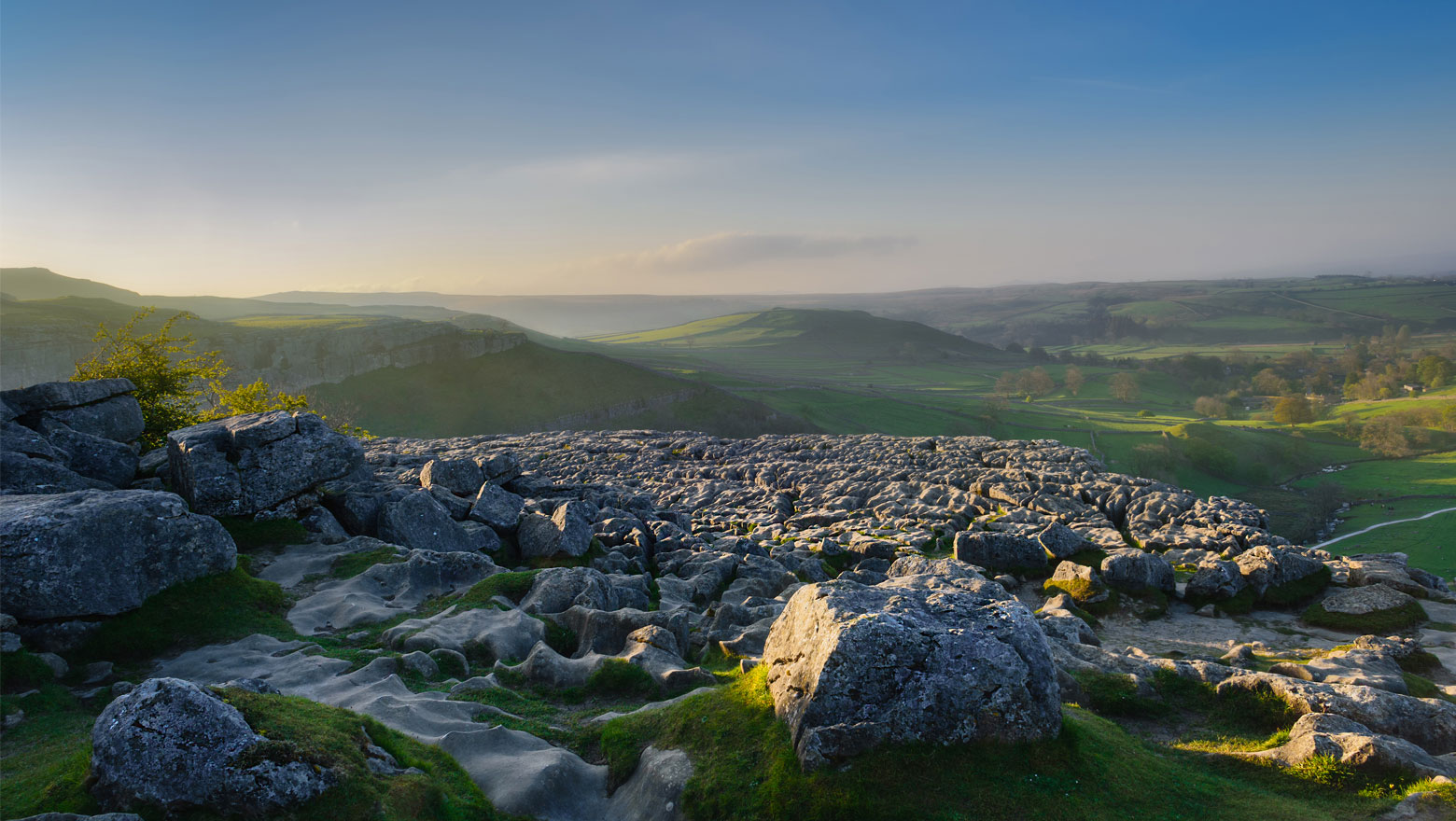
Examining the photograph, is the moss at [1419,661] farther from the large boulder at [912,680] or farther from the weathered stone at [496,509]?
the weathered stone at [496,509]

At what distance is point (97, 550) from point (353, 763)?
36.2ft

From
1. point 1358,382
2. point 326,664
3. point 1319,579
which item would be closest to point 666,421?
point 1319,579

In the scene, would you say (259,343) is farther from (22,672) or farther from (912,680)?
(912,680)

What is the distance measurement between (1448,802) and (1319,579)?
24.9m

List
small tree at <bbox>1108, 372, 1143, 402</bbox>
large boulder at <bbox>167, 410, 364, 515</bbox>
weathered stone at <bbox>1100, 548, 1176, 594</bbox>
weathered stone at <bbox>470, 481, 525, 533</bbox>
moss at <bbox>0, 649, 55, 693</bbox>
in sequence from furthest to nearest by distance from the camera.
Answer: small tree at <bbox>1108, 372, 1143, 402</bbox>, weathered stone at <bbox>1100, 548, 1176, 594</bbox>, weathered stone at <bbox>470, 481, 525, 533</bbox>, large boulder at <bbox>167, 410, 364, 515</bbox>, moss at <bbox>0, 649, 55, 693</bbox>

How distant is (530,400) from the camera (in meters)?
123

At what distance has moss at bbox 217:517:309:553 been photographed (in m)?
22.5

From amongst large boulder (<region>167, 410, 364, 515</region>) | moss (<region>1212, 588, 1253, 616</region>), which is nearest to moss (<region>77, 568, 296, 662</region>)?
large boulder (<region>167, 410, 364, 515</region>)

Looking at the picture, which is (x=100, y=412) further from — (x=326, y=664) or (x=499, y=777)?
(x=499, y=777)

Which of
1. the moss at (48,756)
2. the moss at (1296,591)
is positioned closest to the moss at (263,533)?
the moss at (48,756)

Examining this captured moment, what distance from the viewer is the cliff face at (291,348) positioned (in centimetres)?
9606

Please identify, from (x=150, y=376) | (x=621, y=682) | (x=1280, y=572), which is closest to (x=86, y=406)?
(x=150, y=376)

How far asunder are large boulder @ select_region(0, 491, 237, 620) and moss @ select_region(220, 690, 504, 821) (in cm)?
827

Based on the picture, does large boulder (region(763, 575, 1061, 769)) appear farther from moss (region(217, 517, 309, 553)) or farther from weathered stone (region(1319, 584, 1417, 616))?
weathered stone (region(1319, 584, 1417, 616))
